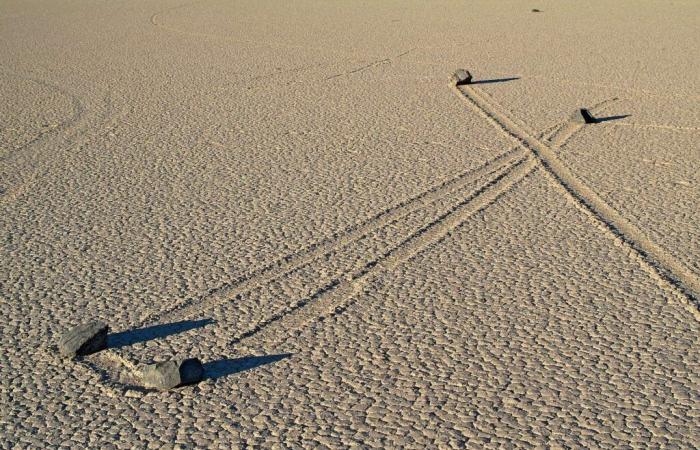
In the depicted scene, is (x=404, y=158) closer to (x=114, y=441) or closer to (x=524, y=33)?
(x=114, y=441)

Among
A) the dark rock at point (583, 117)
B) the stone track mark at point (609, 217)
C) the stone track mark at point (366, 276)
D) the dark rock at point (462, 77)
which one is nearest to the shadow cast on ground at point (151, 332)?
the stone track mark at point (366, 276)

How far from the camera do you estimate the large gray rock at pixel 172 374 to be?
3.67 metres

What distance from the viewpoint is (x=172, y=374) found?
12.0 feet

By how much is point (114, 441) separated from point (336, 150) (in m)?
3.93

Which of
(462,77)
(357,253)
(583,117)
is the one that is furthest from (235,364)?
(462,77)

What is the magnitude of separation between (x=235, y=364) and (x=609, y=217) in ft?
8.35

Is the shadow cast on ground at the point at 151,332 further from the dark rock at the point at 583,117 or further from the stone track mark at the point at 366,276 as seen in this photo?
the dark rock at the point at 583,117

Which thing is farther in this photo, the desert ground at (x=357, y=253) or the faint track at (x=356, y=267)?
the faint track at (x=356, y=267)

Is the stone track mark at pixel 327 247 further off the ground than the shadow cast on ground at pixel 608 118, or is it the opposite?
the stone track mark at pixel 327 247

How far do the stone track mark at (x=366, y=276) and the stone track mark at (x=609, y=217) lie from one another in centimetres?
32

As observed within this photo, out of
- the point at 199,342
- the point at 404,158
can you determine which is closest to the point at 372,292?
the point at 199,342

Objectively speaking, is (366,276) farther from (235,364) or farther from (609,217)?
(609,217)

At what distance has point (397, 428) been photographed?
3387 mm

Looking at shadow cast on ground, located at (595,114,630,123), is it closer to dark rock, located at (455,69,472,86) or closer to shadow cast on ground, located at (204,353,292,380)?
dark rock, located at (455,69,472,86)
